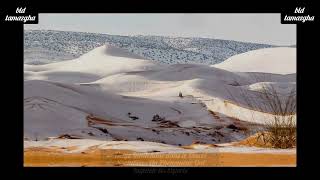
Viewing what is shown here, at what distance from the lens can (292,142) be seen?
6703 mm

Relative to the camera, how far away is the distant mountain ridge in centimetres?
1619

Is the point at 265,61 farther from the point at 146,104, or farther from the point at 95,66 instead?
the point at 146,104

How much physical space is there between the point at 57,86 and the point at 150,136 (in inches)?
89.2

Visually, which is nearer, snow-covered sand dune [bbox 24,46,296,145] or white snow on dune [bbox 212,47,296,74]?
snow-covered sand dune [bbox 24,46,296,145]

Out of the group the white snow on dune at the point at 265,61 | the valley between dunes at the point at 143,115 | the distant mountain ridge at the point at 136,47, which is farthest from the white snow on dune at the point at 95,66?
the white snow on dune at the point at 265,61

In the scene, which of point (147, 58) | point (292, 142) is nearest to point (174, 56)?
point (147, 58)

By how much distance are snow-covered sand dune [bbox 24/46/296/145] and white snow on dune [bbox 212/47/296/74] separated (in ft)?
4.36

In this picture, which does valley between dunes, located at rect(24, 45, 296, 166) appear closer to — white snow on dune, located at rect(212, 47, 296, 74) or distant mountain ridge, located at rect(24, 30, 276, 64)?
white snow on dune, located at rect(212, 47, 296, 74)

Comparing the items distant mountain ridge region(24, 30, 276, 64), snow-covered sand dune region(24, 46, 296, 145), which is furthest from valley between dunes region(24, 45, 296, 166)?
distant mountain ridge region(24, 30, 276, 64)

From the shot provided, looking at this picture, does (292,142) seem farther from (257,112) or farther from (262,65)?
(262,65)

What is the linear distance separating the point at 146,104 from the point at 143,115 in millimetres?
643

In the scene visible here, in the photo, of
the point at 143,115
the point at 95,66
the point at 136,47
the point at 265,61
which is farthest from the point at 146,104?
the point at 265,61

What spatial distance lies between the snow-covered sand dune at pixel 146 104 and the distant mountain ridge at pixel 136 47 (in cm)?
48

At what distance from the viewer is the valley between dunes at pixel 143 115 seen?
19.0ft
